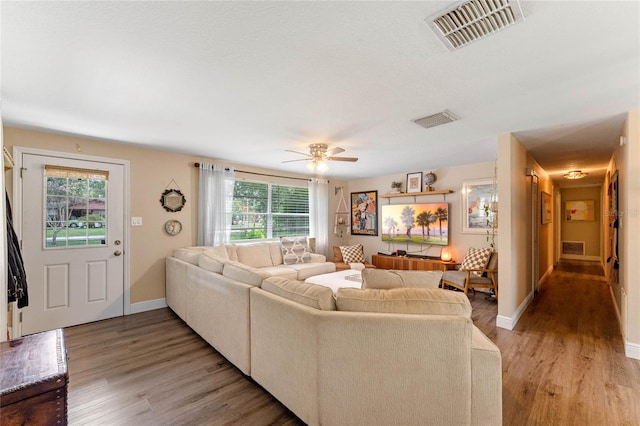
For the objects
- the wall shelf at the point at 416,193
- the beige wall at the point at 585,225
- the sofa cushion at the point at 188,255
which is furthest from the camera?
the beige wall at the point at 585,225

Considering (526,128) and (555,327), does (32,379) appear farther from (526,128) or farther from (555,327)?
(555,327)

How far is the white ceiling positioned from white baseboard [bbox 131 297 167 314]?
2320mm

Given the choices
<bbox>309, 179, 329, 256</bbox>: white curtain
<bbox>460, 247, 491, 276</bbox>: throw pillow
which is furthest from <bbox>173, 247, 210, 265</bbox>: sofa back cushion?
<bbox>460, 247, 491, 276</bbox>: throw pillow

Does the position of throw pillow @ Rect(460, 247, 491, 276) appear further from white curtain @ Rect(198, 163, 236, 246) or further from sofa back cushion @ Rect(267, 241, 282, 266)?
white curtain @ Rect(198, 163, 236, 246)

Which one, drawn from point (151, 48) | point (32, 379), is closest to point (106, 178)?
point (151, 48)

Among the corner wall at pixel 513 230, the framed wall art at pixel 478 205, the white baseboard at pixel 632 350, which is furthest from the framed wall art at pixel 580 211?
the white baseboard at pixel 632 350

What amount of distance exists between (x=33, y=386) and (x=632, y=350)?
446cm

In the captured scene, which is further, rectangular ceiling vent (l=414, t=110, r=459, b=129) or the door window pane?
the door window pane

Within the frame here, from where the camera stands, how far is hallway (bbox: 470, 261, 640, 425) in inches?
74.6

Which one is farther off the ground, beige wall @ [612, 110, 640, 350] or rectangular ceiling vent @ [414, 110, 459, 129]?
rectangular ceiling vent @ [414, 110, 459, 129]

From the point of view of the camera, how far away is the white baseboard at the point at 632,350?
103 inches

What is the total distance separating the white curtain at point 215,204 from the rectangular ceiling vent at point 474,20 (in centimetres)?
400

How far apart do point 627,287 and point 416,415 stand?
282 cm

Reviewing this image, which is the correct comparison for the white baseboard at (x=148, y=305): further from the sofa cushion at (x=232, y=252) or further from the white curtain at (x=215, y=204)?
the sofa cushion at (x=232, y=252)
